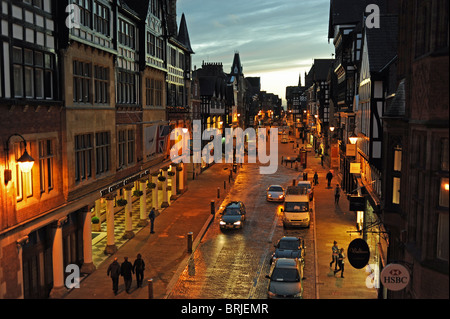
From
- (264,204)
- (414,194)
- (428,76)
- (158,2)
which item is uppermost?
(158,2)

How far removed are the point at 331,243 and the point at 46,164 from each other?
16.8m

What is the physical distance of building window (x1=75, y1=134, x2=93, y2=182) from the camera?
68.9 ft

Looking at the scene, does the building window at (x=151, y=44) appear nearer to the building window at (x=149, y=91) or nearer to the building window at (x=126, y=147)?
the building window at (x=149, y=91)

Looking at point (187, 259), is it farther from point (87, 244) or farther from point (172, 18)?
point (172, 18)

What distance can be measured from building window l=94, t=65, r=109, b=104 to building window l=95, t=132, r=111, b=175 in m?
1.78

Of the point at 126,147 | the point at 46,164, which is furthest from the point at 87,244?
the point at 126,147

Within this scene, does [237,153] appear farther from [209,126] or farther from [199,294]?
[199,294]

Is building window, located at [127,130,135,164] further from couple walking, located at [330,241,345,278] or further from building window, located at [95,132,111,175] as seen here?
couple walking, located at [330,241,345,278]

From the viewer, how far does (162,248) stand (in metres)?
26.2

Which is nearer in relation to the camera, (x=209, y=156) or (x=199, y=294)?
(x=199, y=294)

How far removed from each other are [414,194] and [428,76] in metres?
3.00

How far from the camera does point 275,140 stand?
120000 mm

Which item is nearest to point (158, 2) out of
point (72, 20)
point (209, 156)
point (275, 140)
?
point (72, 20)

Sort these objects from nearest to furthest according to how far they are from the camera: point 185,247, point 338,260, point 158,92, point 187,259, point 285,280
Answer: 1. point 285,280
2. point 338,260
3. point 187,259
4. point 185,247
5. point 158,92
